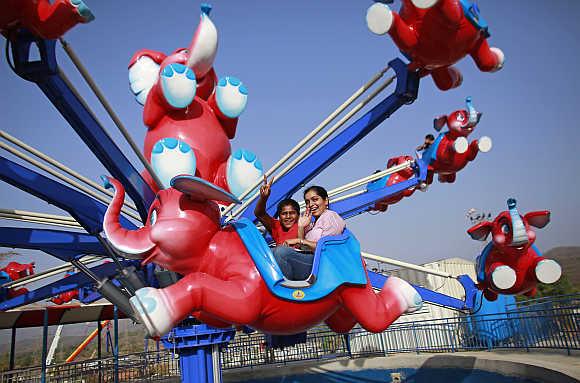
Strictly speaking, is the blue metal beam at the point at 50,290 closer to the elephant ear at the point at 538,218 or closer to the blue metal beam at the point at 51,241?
the blue metal beam at the point at 51,241

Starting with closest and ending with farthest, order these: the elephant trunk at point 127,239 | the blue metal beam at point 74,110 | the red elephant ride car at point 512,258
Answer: the elephant trunk at point 127,239, the blue metal beam at point 74,110, the red elephant ride car at point 512,258

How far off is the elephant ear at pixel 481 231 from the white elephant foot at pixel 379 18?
119 inches

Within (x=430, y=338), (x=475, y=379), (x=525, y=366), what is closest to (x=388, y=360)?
(x=430, y=338)

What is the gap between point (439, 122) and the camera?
691cm

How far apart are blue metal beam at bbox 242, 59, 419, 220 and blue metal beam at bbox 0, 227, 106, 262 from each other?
6.41ft

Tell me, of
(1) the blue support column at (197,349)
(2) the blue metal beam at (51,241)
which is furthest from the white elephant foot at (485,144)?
(2) the blue metal beam at (51,241)

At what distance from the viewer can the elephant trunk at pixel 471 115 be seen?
21.3ft

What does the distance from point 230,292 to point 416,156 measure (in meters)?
5.16

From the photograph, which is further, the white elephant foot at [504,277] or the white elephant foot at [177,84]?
the white elephant foot at [504,277]

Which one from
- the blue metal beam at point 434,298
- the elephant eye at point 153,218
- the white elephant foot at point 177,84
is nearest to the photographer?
the elephant eye at point 153,218

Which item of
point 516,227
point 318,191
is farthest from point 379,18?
point 516,227

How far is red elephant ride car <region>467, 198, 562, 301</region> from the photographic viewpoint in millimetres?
4699

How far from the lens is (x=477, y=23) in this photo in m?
3.36

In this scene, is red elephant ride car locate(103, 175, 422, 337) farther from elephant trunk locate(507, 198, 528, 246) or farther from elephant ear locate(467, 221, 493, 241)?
elephant ear locate(467, 221, 493, 241)
